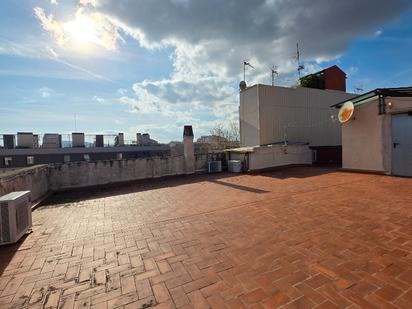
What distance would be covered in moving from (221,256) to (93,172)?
804 cm

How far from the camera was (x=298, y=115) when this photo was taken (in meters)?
15.2


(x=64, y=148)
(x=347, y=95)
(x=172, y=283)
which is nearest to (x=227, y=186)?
(x=172, y=283)

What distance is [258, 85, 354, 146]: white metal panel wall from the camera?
1403 centimetres

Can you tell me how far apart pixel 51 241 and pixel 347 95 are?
68.5ft

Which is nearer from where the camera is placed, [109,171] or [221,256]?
[221,256]

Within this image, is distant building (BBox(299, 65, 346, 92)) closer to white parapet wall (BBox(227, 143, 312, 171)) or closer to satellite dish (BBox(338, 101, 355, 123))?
white parapet wall (BBox(227, 143, 312, 171))

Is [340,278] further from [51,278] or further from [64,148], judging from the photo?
[64,148]

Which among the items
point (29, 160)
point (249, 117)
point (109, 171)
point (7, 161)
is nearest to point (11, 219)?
point (109, 171)

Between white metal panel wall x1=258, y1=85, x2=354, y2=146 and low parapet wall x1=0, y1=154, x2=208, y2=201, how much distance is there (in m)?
5.74

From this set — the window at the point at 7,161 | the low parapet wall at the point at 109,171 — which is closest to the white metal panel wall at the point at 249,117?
the low parapet wall at the point at 109,171

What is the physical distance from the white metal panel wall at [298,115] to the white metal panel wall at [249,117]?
1.12 ft

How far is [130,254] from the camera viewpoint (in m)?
3.30

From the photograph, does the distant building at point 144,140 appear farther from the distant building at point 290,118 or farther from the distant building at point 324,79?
the distant building at point 324,79

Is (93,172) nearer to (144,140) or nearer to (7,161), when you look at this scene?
(7,161)
